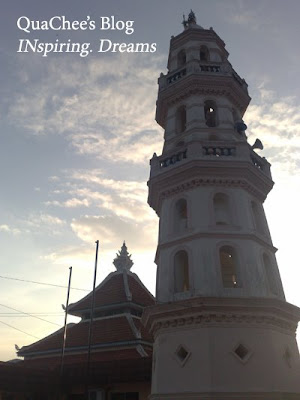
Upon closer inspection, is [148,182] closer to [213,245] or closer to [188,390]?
[213,245]

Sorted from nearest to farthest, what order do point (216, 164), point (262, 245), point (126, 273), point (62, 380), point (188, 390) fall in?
point (188, 390), point (262, 245), point (216, 164), point (62, 380), point (126, 273)

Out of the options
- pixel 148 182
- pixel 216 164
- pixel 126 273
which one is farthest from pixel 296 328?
pixel 126 273

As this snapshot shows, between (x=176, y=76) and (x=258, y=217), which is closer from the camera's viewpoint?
(x=258, y=217)

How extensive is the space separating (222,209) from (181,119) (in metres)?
8.86

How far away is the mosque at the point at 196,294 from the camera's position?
52.8ft

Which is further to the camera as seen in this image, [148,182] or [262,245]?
[148,182]

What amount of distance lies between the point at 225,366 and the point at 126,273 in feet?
59.7

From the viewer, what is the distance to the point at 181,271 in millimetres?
20109

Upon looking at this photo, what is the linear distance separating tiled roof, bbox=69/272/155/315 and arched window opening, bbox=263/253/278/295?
475 inches

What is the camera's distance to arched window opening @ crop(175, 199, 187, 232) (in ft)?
71.2

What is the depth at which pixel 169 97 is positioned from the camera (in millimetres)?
27016

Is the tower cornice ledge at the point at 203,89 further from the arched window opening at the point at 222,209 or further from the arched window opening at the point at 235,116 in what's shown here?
the arched window opening at the point at 222,209

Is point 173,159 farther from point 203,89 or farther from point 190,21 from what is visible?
point 190,21

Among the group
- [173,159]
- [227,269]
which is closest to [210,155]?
[173,159]
